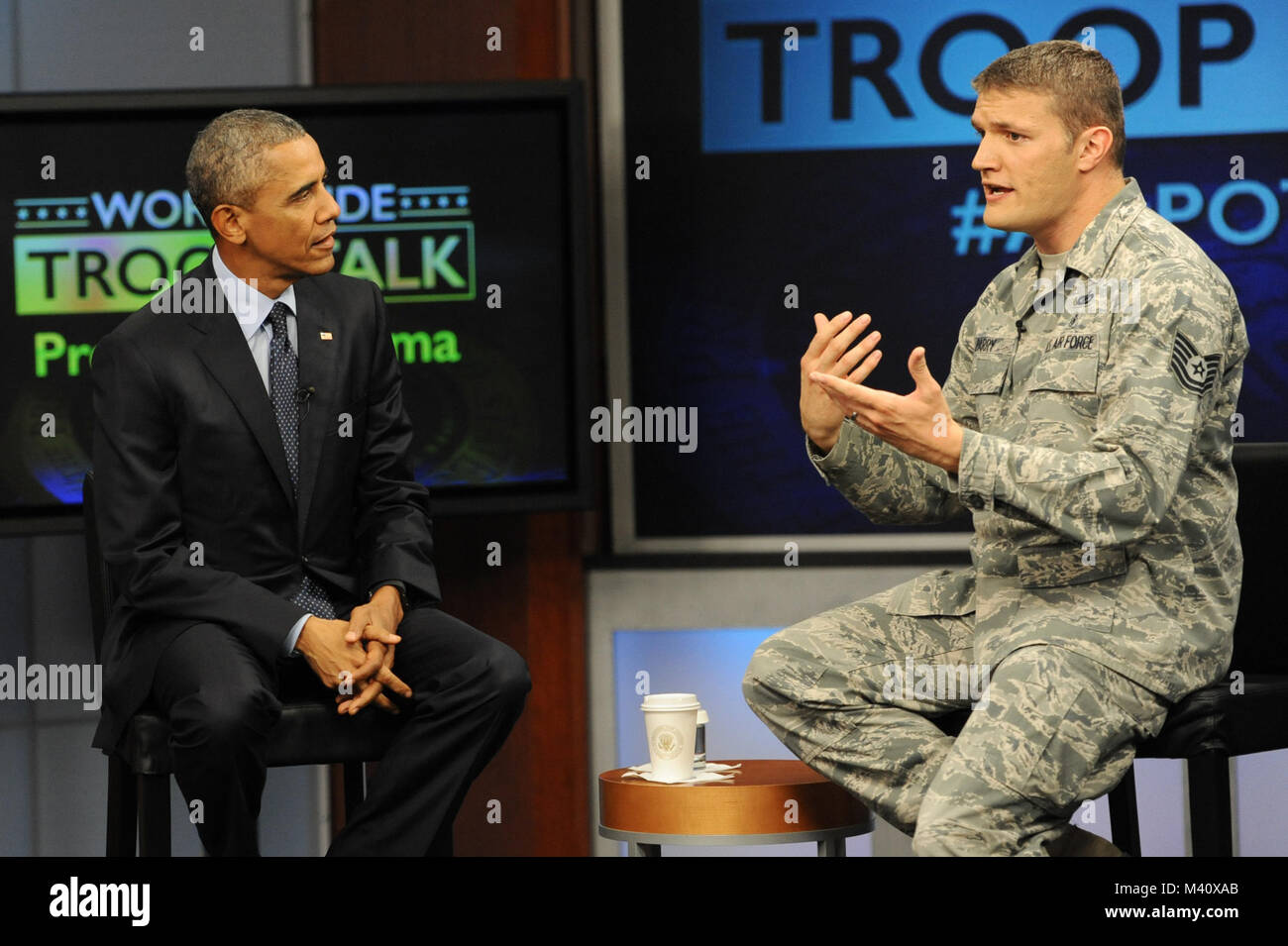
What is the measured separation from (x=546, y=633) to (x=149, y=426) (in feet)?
4.75

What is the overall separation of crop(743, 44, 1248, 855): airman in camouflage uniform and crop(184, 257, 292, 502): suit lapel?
993 millimetres

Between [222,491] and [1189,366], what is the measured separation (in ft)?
5.82

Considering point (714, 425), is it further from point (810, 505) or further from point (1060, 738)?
point (1060, 738)

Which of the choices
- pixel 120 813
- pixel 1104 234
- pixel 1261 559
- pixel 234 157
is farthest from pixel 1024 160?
pixel 120 813

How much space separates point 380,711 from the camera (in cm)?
299

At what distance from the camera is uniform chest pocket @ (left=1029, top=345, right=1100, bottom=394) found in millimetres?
2719

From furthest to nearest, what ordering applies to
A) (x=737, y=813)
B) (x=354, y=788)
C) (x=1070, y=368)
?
(x=354, y=788) → (x=737, y=813) → (x=1070, y=368)

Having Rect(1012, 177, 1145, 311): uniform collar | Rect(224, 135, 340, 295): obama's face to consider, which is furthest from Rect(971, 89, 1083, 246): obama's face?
Rect(224, 135, 340, 295): obama's face

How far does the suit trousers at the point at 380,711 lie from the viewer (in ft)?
9.14

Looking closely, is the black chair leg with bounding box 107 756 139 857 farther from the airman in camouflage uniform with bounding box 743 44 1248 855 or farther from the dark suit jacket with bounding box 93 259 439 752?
the airman in camouflage uniform with bounding box 743 44 1248 855

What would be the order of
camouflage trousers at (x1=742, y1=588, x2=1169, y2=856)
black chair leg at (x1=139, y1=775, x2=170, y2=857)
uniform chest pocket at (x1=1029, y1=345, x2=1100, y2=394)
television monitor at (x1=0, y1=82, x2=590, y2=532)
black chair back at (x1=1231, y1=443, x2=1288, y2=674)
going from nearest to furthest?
camouflage trousers at (x1=742, y1=588, x2=1169, y2=856) < uniform chest pocket at (x1=1029, y1=345, x2=1100, y2=394) < black chair leg at (x1=139, y1=775, x2=170, y2=857) < black chair back at (x1=1231, y1=443, x2=1288, y2=674) < television monitor at (x1=0, y1=82, x2=590, y2=532)

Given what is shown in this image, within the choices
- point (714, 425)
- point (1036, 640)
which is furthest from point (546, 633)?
point (1036, 640)

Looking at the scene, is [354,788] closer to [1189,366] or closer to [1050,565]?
[1050,565]

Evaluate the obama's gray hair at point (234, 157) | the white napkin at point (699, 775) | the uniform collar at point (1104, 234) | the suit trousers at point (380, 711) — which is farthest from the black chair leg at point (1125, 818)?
the obama's gray hair at point (234, 157)
